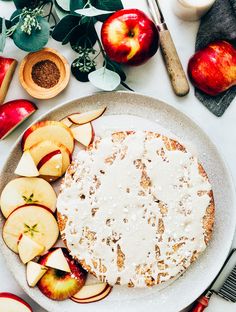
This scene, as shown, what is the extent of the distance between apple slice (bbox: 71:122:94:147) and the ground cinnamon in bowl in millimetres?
139

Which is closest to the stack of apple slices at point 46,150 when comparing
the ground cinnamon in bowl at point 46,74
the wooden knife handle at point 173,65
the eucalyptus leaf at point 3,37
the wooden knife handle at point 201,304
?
the ground cinnamon in bowl at point 46,74

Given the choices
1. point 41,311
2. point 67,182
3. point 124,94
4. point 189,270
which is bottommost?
point 41,311

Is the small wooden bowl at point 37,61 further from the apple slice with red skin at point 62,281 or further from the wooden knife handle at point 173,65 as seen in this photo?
the apple slice with red skin at point 62,281

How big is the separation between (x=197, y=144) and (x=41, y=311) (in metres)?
0.62

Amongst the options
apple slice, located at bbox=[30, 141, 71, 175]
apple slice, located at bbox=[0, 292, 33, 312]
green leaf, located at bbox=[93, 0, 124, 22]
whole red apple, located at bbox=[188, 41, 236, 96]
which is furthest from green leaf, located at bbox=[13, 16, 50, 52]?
apple slice, located at bbox=[0, 292, 33, 312]

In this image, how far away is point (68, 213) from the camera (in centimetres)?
134

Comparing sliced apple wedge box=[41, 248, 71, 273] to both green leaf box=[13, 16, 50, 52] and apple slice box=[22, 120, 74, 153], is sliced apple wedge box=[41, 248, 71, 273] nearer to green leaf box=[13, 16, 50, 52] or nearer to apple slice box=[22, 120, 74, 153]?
apple slice box=[22, 120, 74, 153]

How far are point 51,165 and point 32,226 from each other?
0.16 metres

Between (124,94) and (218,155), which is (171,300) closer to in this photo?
(218,155)

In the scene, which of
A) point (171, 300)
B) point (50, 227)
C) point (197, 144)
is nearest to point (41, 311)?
point (50, 227)

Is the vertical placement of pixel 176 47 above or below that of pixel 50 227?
above

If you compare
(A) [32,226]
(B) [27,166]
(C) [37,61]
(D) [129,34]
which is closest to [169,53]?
(D) [129,34]

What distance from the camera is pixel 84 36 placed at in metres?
1.43

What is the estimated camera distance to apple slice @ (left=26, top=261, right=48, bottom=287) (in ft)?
4.59
